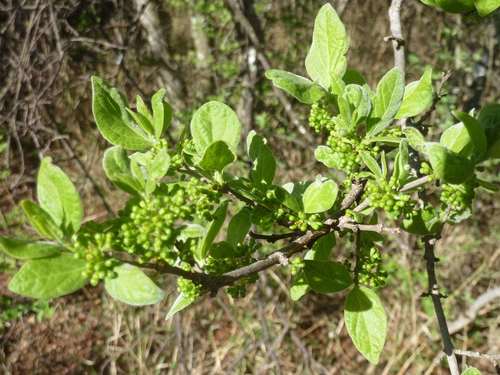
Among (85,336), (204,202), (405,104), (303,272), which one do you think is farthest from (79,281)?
(85,336)

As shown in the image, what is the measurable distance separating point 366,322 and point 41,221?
661 millimetres

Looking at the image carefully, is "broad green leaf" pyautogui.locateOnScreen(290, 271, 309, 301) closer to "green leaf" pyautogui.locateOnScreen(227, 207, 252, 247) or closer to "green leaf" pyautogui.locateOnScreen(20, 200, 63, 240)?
"green leaf" pyautogui.locateOnScreen(227, 207, 252, 247)

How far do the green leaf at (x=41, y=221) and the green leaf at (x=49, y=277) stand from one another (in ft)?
0.11

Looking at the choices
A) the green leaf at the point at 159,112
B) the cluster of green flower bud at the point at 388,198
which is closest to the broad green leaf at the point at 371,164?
the cluster of green flower bud at the point at 388,198

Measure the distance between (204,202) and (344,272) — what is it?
1.17 feet

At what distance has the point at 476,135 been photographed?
2.55ft

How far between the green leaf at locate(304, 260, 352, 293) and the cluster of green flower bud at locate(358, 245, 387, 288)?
0.14ft

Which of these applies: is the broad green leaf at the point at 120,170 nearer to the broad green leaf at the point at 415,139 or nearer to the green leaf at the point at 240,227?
the green leaf at the point at 240,227

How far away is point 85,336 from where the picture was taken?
458cm

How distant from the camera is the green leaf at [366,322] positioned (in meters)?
0.97

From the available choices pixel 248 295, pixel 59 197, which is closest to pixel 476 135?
pixel 59 197

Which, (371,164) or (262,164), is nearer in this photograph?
(371,164)

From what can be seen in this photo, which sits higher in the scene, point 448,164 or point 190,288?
point 448,164

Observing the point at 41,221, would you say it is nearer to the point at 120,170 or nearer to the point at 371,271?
the point at 120,170
